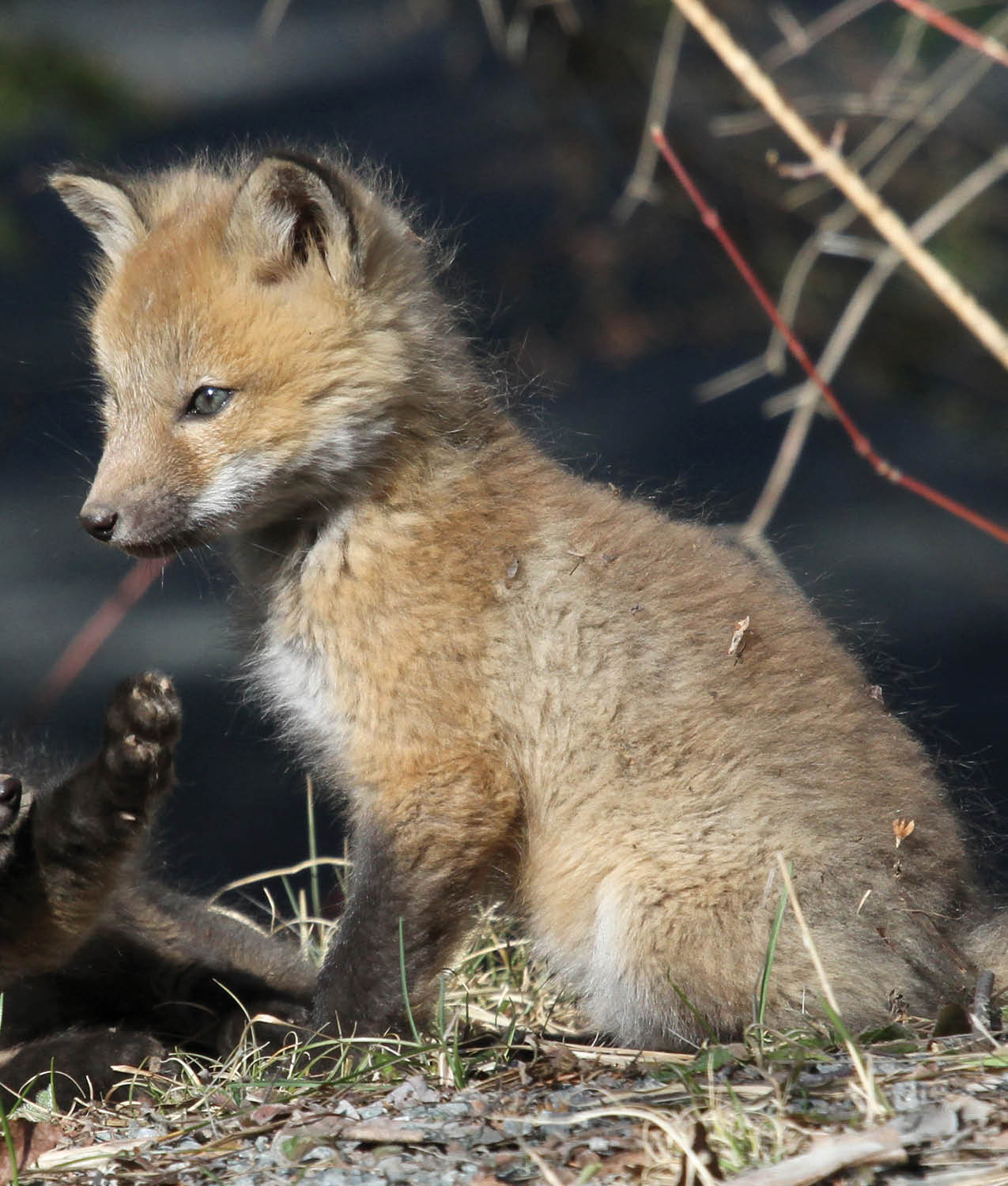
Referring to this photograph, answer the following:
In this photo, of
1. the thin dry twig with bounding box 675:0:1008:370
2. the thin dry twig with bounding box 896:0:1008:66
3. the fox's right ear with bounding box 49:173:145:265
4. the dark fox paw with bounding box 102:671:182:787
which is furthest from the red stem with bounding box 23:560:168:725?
the thin dry twig with bounding box 896:0:1008:66

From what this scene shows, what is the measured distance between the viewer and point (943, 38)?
17.6 ft

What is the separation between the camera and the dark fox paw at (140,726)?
3.14 m

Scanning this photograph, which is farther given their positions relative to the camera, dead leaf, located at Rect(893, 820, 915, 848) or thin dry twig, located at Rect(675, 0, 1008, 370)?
dead leaf, located at Rect(893, 820, 915, 848)

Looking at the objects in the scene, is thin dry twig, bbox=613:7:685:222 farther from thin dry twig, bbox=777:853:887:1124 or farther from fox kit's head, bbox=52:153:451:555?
thin dry twig, bbox=777:853:887:1124

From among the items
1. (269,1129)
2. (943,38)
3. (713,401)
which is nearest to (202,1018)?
(269,1129)

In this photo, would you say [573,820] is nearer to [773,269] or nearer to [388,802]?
[388,802]

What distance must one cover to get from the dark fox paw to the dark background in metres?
2.12

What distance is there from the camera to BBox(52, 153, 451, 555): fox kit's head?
3.15 metres

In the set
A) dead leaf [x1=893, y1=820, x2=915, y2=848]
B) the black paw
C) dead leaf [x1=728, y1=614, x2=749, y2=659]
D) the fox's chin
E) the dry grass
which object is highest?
the fox's chin

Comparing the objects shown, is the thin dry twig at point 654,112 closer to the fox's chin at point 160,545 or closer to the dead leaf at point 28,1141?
the fox's chin at point 160,545

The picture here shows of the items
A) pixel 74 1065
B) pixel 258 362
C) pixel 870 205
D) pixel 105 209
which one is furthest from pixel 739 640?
pixel 105 209

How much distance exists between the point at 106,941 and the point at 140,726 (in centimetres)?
84

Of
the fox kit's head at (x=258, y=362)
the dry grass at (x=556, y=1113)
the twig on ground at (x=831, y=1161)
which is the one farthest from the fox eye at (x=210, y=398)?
the twig on ground at (x=831, y=1161)

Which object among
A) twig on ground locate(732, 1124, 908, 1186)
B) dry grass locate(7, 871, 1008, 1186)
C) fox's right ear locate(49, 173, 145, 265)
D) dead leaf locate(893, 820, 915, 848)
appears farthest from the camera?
fox's right ear locate(49, 173, 145, 265)
